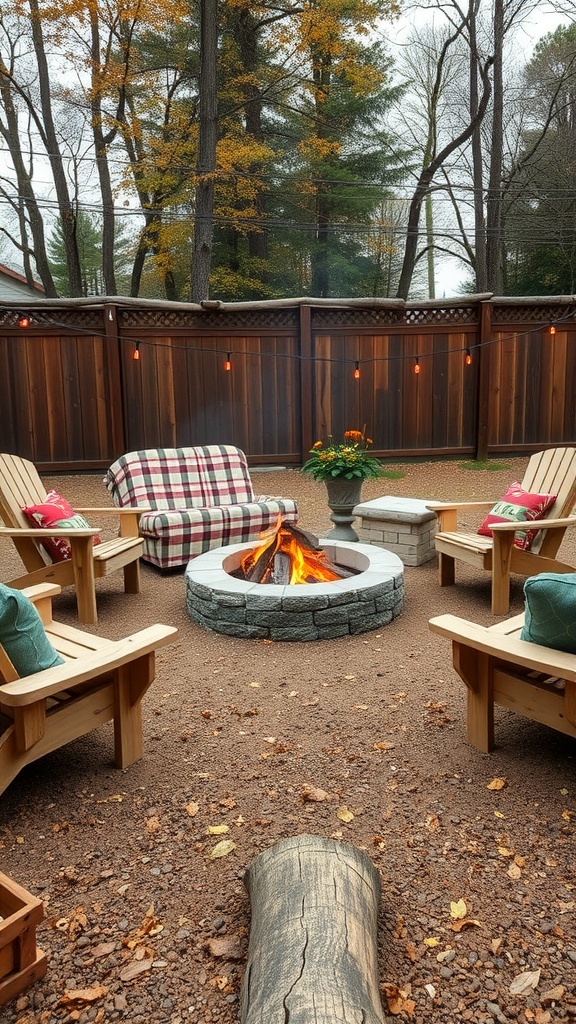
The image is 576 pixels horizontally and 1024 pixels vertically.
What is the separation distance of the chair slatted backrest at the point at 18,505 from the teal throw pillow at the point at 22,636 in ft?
6.99

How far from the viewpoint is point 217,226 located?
14.0 m

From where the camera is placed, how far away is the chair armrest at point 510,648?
1.99m

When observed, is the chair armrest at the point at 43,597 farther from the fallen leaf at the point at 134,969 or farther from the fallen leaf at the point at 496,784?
the fallen leaf at the point at 496,784

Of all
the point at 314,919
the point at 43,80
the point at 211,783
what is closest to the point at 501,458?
the point at 211,783

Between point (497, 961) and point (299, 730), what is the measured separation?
120 centimetres

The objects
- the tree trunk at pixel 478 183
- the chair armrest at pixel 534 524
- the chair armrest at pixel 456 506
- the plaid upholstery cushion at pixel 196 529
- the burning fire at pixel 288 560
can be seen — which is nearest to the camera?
the chair armrest at pixel 534 524

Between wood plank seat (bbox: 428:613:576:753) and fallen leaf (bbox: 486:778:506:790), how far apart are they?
0.60 feet

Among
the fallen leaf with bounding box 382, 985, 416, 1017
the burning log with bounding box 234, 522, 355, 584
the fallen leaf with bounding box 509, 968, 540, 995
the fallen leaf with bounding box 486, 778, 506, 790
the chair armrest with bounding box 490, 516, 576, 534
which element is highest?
the chair armrest with bounding box 490, 516, 576, 534

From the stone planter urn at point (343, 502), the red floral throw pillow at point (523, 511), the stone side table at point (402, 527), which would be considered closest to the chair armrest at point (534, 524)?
the red floral throw pillow at point (523, 511)

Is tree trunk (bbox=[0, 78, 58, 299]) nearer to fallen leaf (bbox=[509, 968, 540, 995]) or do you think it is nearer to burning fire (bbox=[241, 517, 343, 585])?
burning fire (bbox=[241, 517, 343, 585])

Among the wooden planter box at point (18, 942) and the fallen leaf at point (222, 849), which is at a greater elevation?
the wooden planter box at point (18, 942)

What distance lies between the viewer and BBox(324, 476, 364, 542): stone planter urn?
202 inches

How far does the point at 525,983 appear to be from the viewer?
143cm

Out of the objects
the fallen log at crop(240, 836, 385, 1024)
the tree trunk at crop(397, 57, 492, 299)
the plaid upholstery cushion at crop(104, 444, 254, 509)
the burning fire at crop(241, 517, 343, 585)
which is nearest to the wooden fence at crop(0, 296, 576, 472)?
the plaid upholstery cushion at crop(104, 444, 254, 509)
